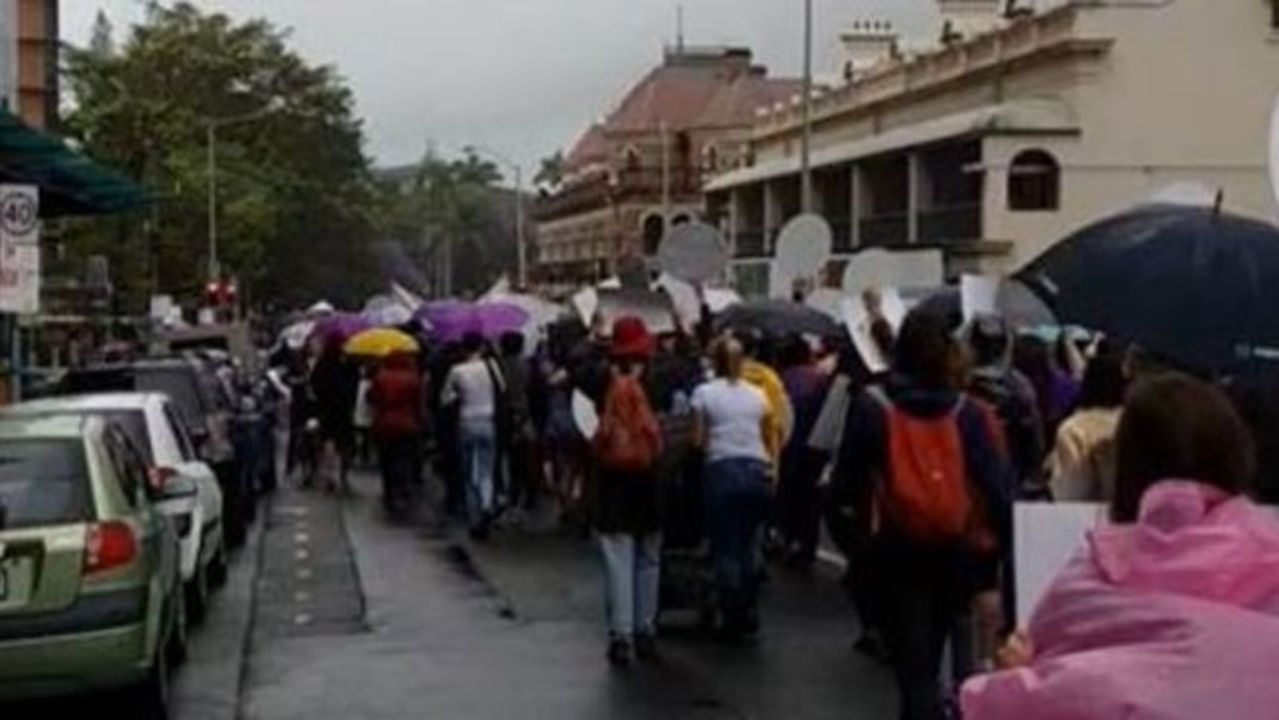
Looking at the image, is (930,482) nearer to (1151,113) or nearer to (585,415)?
(585,415)

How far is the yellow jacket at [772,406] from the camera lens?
48.8 ft

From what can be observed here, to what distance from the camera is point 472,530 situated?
22766mm

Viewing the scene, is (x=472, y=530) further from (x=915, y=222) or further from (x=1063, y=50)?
(x=915, y=222)

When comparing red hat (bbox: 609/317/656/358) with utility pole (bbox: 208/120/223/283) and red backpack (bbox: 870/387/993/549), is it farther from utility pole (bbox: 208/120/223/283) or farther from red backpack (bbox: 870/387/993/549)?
utility pole (bbox: 208/120/223/283)

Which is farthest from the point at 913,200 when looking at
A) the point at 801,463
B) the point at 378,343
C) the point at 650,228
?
the point at 801,463

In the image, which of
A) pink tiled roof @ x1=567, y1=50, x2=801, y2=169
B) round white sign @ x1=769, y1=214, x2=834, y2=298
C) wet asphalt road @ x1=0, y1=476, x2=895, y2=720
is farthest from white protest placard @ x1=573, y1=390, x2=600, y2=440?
pink tiled roof @ x1=567, y1=50, x2=801, y2=169

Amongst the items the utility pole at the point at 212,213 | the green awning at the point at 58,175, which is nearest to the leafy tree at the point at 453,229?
the utility pole at the point at 212,213

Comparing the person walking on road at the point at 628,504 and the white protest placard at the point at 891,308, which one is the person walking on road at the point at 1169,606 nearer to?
the person walking on road at the point at 628,504

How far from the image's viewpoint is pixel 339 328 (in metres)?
35.9

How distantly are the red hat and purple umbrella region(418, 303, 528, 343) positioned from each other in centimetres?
1356

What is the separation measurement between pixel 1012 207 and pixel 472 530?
125ft

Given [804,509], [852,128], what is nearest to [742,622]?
[804,509]

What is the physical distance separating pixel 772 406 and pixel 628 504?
1.71 meters

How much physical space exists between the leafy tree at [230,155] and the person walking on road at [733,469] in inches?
2531
